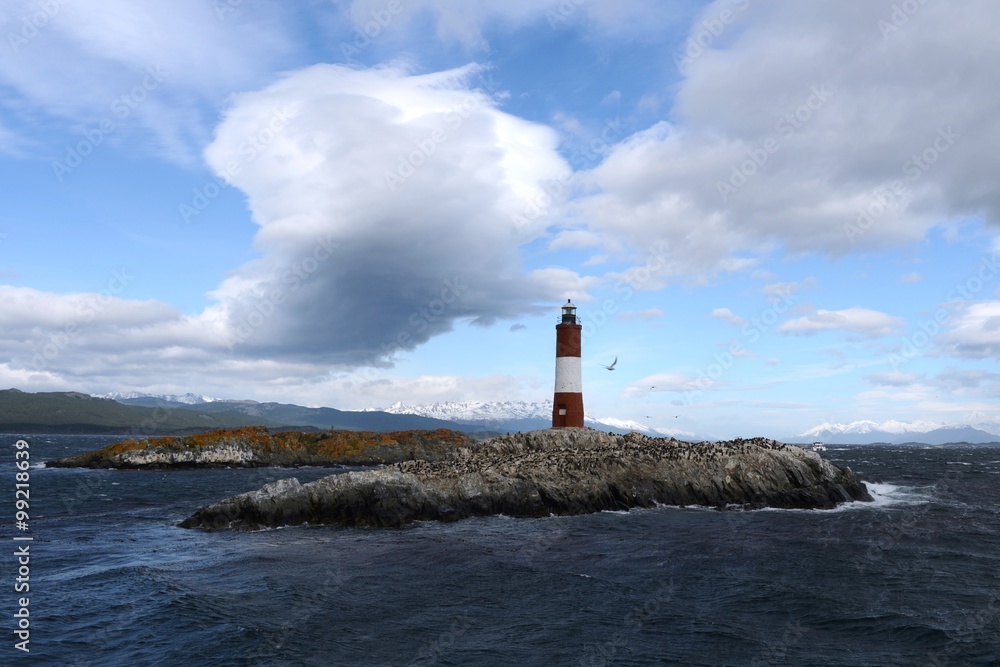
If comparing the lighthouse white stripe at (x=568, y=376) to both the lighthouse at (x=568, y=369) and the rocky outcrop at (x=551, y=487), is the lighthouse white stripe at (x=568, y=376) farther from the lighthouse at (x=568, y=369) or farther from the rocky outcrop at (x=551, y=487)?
the rocky outcrop at (x=551, y=487)

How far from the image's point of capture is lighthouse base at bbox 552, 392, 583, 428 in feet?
175

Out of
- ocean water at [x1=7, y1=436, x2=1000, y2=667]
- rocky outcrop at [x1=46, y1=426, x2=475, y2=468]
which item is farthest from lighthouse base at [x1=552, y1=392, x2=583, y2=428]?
rocky outcrop at [x1=46, y1=426, x2=475, y2=468]

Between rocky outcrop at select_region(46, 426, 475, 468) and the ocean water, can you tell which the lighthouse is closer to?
the ocean water

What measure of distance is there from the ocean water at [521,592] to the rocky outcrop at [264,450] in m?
45.4

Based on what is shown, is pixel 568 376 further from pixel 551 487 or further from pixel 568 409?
A: pixel 551 487

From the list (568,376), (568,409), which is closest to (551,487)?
(568,409)

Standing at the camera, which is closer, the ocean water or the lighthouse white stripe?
the ocean water

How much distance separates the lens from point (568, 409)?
5359cm

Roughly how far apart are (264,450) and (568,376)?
49601mm

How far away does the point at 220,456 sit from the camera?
267 ft

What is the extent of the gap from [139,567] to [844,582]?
25.0 m

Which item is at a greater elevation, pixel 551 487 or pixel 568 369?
pixel 568 369

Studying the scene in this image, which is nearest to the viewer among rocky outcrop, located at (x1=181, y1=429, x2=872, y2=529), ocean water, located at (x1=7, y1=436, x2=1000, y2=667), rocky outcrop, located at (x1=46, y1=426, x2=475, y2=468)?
ocean water, located at (x1=7, y1=436, x2=1000, y2=667)

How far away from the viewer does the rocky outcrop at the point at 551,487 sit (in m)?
34.7
